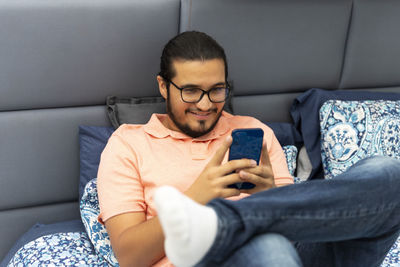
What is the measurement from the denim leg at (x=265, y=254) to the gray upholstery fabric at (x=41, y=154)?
92 cm

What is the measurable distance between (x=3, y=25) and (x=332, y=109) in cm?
125

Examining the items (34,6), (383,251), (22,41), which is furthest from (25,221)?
(383,251)

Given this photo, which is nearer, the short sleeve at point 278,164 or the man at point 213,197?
the man at point 213,197

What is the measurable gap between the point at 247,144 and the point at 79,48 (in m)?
0.77

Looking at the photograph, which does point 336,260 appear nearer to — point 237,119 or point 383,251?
point 383,251

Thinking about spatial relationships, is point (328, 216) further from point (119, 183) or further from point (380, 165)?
point (119, 183)

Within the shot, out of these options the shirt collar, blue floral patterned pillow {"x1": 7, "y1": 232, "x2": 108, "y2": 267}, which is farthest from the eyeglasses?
blue floral patterned pillow {"x1": 7, "y1": 232, "x2": 108, "y2": 267}

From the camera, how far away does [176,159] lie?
136cm

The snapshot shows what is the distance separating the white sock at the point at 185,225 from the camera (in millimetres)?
815

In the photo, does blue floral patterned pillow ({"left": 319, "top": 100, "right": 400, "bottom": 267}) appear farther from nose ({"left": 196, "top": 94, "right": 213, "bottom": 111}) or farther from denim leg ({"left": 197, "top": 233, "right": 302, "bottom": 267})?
denim leg ({"left": 197, "top": 233, "right": 302, "bottom": 267})

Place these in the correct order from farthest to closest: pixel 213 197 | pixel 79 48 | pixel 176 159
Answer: pixel 79 48 → pixel 176 159 → pixel 213 197

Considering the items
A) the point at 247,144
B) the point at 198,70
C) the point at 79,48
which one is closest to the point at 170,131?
the point at 198,70

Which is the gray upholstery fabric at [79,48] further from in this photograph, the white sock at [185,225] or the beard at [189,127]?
the white sock at [185,225]

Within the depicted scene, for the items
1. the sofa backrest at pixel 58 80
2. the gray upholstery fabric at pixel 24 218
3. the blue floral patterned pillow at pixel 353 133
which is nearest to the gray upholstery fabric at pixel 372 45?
the blue floral patterned pillow at pixel 353 133
